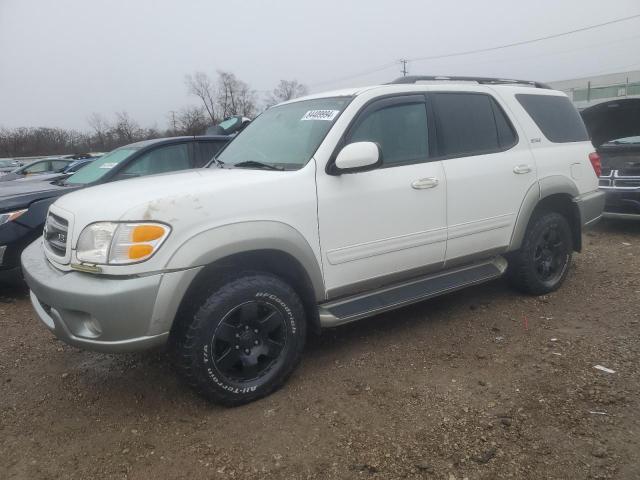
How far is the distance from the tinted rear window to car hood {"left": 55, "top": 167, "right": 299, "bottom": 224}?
8.42 ft

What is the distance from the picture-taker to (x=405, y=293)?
3.36 meters

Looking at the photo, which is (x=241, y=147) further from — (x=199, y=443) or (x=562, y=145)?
(x=562, y=145)

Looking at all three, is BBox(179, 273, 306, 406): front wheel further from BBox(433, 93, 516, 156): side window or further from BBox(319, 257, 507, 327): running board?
BBox(433, 93, 516, 156): side window

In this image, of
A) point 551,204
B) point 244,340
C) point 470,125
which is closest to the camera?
point 244,340

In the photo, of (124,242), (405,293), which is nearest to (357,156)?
(405,293)

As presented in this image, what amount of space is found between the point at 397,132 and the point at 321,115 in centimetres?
56

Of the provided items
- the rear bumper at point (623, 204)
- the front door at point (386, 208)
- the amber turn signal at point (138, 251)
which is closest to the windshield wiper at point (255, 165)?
the front door at point (386, 208)

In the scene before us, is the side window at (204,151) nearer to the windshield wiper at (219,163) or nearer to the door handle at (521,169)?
the windshield wiper at (219,163)

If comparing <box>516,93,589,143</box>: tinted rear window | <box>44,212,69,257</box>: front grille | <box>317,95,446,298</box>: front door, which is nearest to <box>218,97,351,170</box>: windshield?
<box>317,95,446,298</box>: front door

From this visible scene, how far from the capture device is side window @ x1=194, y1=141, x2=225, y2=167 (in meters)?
5.79

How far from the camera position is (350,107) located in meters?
3.17

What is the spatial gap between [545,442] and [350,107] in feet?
7.35

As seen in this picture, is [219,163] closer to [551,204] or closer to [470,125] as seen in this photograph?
[470,125]

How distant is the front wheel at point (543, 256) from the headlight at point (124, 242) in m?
3.11
